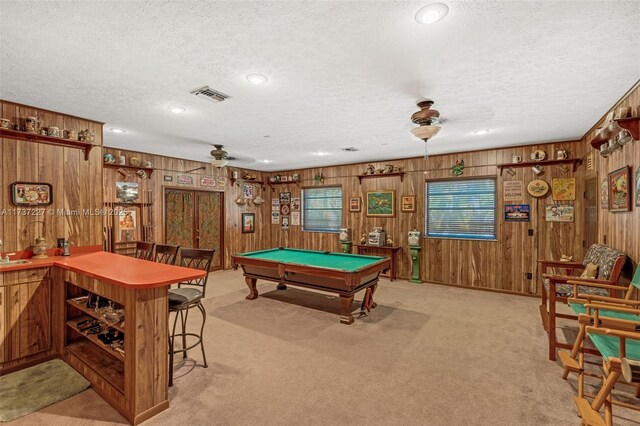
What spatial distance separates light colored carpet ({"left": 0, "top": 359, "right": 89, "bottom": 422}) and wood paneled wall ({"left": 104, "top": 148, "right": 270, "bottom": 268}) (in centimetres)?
339

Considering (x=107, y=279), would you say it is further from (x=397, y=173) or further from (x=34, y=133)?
(x=397, y=173)

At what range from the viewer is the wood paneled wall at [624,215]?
282 centimetres

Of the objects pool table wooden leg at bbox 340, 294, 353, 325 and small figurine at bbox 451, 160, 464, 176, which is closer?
pool table wooden leg at bbox 340, 294, 353, 325

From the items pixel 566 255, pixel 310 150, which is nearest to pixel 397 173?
pixel 310 150

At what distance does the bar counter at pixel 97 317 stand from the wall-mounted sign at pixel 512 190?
5347mm

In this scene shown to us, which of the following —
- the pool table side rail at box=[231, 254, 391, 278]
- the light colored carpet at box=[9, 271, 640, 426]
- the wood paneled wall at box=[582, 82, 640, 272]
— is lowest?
the light colored carpet at box=[9, 271, 640, 426]

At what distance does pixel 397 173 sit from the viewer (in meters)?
6.43

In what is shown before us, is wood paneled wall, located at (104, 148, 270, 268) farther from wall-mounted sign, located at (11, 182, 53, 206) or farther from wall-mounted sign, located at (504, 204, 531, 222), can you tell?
wall-mounted sign, located at (504, 204, 531, 222)

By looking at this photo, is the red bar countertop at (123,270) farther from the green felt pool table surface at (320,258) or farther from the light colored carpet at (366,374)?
the green felt pool table surface at (320,258)

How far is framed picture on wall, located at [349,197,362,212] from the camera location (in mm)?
7020

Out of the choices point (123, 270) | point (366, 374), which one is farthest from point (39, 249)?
point (366, 374)

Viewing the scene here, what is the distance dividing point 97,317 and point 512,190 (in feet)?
20.2

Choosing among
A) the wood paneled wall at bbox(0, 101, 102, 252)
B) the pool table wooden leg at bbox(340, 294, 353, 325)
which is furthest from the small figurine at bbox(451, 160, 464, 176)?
the wood paneled wall at bbox(0, 101, 102, 252)

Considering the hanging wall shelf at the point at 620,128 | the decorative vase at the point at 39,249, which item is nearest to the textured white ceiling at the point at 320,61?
the hanging wall shelf at the point at 620,128
